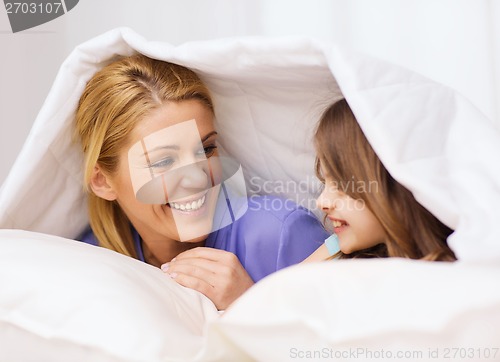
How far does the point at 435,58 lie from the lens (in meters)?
1.67

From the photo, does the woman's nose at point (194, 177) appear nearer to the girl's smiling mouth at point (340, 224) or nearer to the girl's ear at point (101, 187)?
the girl's ear at point (101, 187)

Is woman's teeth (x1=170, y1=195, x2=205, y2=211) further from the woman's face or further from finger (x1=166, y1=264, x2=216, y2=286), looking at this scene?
finger (x1=166, y1=264, x2=216, y2=286)

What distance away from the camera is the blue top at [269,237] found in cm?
126

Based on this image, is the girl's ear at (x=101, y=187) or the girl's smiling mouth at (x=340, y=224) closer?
the girl's smiling mouth at (x=340, y=224)

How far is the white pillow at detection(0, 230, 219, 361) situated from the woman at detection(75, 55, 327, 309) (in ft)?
0.69

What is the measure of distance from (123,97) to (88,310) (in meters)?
0.48

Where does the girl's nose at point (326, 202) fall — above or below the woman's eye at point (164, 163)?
above

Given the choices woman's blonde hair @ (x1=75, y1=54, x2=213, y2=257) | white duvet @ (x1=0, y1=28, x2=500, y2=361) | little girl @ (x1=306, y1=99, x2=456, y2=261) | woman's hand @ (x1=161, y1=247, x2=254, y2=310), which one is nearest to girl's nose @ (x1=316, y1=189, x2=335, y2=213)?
little girl @ (x1=306, y1=99, x2=456, y2=261)

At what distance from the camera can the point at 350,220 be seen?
98cm

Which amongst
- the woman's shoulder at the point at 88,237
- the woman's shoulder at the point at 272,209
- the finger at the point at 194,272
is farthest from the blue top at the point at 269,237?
the woman's shoulder at the point at 88,237

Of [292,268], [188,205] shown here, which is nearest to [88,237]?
[188,205]

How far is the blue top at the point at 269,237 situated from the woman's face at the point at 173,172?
0.05 m

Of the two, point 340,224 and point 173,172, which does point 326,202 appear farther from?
point 173,172

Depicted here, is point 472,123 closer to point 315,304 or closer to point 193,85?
point 315,304
